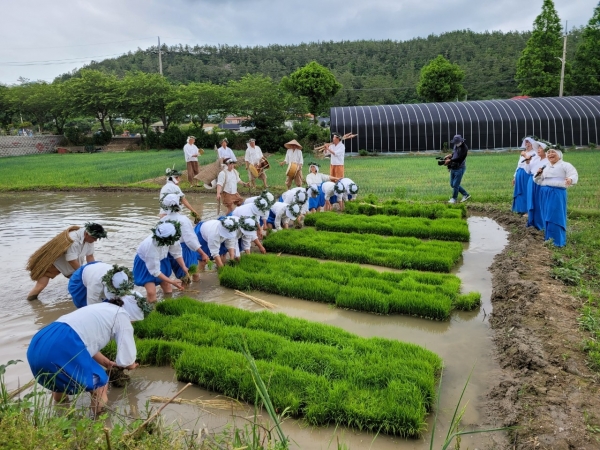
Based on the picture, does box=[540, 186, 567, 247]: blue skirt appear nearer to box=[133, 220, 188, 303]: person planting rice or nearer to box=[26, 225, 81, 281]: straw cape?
box=[133, 220, 188, 303]: person planting rice

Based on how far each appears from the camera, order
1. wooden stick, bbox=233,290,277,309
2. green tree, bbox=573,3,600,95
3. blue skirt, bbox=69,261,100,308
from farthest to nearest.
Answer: green tree, bbox=573,3,600,95, wooden stick, bbox=233,290,277,309, blue skirt, bbox=69,261,100,308

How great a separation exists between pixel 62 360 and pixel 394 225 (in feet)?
25.8

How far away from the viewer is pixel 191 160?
52.8ft

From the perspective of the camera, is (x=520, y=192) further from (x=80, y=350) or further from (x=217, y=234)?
(x=80, y=350)

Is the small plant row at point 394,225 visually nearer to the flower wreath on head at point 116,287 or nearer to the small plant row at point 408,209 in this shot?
the small plant row at point 408,209

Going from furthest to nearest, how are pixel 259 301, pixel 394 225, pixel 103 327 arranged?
1. pixel 394 225
2. pixel 259 301
3. pixel 103 327

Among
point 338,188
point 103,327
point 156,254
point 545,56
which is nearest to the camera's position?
point 103,327

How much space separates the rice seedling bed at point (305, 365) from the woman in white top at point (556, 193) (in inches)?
196

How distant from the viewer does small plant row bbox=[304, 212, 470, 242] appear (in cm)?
962

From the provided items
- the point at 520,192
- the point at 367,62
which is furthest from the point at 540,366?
the point at 367,62

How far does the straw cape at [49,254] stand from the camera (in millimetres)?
6324

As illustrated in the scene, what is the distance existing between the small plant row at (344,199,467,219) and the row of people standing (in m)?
1.80

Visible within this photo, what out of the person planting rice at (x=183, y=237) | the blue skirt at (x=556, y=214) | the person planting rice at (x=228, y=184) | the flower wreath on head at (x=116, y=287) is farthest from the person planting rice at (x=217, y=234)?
the blue skirt at (x=556, y=214)

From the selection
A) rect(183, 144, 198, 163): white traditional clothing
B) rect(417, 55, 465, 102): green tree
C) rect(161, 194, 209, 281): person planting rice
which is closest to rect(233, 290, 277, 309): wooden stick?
rect(161, 194, 209, 281): person planting rice
